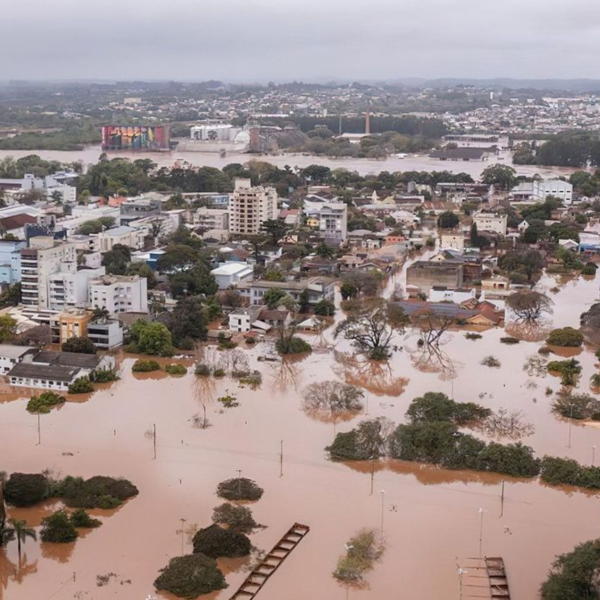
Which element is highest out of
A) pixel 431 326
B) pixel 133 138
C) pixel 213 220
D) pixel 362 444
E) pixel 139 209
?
pixel 133 138

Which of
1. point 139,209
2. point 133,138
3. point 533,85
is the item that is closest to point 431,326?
point 139,209

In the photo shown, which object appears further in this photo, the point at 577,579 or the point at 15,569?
the point at 15,569

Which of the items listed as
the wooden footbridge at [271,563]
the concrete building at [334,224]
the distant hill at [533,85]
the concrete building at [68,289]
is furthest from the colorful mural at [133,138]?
the distant hill at [533,85]

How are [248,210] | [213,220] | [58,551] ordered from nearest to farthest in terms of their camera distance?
1. [58,551]
2. [248,210]
3. [213,220]

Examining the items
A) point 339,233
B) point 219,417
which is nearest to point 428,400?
point 219,417

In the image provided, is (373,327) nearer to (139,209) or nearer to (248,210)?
(248,210)

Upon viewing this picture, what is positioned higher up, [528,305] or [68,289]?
[68,289]

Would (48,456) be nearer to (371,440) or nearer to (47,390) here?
(47,390)

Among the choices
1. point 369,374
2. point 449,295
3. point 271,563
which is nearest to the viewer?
point 271,563
